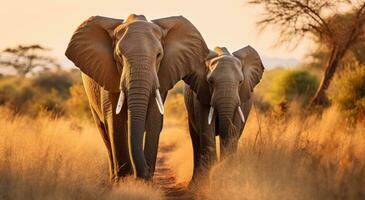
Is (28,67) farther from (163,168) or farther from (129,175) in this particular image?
(129,175)

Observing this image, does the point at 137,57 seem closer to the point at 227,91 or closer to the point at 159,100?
the point at 159,100

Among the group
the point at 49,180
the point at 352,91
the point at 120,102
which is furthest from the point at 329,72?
the point at 49,180

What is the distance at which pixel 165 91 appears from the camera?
9922 millimetres

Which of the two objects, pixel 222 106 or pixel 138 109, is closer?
pixel 138 109

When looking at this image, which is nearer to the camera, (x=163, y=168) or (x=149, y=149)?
(x=149, y=149)

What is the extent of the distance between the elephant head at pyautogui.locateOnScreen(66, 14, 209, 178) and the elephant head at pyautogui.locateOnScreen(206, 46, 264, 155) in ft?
2.46

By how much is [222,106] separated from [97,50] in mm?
2279

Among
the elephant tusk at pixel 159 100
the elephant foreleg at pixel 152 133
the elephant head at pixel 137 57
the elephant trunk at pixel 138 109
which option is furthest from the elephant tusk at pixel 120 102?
the elephant foreleg at pixel 152 133

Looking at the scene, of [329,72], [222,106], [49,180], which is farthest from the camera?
[329,72]

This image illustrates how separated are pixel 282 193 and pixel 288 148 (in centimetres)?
180

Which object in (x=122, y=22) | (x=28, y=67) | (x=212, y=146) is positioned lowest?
(x=28, y=67)

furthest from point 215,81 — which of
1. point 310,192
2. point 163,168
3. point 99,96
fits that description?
point 163,168

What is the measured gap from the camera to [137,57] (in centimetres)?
898

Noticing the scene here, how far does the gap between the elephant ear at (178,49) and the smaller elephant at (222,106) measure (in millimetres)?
748
